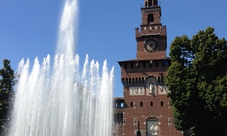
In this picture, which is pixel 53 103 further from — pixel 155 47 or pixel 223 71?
pixel 155 47

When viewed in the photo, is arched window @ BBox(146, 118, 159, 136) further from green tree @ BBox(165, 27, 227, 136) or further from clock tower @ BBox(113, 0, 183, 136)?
green tree @ BBox(165, 27, 227, 136)

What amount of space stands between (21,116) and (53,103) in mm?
3923

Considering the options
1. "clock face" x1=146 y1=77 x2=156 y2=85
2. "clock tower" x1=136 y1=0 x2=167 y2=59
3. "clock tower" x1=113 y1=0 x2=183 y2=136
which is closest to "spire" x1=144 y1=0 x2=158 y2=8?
"clock tower" x1=136 y1=0 x2=167 y2=59

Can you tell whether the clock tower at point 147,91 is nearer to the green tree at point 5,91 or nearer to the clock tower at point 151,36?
the clock tower at point 151,36

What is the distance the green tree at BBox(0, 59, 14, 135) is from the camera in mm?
32781

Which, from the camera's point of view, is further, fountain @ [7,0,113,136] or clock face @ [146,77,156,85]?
clock face @ [146,77,156,85]

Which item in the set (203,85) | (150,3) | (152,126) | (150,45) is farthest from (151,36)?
(203,85)

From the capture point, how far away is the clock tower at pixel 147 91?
127ft

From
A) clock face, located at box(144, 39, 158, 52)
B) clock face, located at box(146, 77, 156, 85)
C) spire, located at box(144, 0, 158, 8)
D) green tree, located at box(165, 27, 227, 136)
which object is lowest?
green tree, located at box(165, 27, 227, 136)

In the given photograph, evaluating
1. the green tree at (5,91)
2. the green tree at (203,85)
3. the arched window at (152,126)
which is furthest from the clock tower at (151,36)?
the green tree at (5,91)

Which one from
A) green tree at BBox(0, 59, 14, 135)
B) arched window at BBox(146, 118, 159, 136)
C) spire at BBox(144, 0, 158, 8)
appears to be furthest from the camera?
spire at BBox(144, 0, 158, 8)

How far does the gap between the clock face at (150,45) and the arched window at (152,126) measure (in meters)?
10.4

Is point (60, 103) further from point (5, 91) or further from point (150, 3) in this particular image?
point (150, 3)

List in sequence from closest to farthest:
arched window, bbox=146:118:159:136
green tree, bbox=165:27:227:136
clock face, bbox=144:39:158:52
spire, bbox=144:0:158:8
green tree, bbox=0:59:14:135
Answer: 1. green tree, bbox=165:27:227:136
2. green tree, bbox=0:59:14:135
3. arched window, bbox=146:118:159:136
4. clock face, bbox=144:39:158:52
5. spire, bbox=144:0:158:8
